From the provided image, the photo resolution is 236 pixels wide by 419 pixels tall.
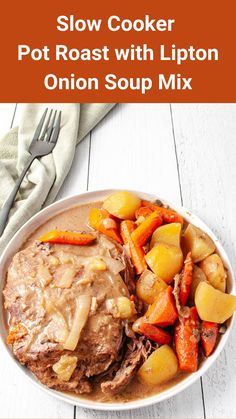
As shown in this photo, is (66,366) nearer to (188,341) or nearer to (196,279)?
(188,341)

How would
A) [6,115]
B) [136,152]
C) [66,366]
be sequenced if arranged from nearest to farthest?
[66,366] → [136,152] → [6,115]

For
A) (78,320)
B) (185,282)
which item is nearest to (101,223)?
(185,282)

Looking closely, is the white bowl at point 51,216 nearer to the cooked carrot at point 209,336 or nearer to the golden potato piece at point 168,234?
the cooked carrot at point 209,336

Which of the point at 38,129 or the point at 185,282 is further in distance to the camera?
the point at 38,129

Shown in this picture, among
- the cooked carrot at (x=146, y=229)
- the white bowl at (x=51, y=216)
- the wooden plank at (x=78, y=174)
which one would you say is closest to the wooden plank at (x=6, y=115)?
the wooden plank at (x=78, y=174)

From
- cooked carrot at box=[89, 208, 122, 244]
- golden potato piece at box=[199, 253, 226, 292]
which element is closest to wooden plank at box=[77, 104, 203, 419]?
cooked carrot at box=[89, 208, 122, 244]

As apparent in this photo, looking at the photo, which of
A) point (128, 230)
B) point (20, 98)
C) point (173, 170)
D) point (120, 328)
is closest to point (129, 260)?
point (128, 230)

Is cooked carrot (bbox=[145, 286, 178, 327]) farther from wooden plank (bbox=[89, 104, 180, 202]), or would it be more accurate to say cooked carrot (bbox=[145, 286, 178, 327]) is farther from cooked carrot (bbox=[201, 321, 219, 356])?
wooden plank (bbox=[89, 104, 180, 202])
